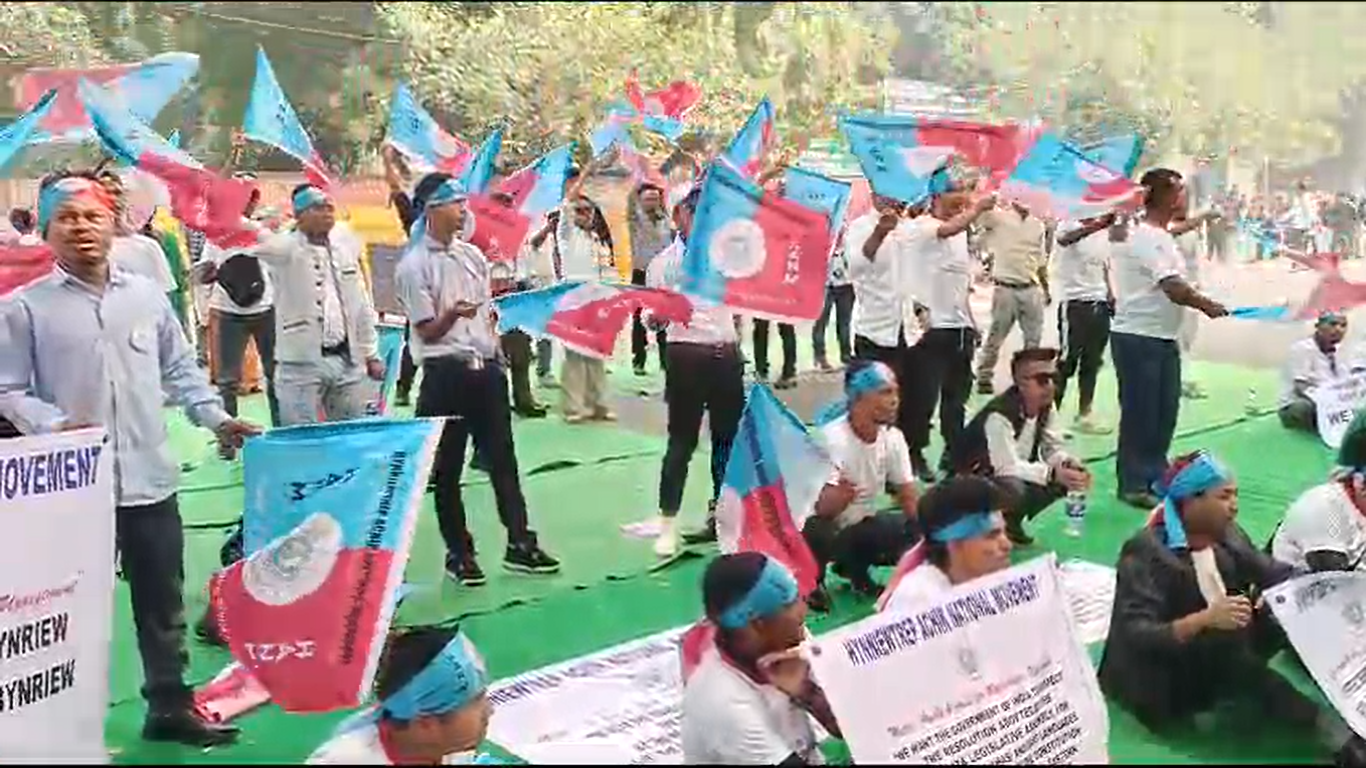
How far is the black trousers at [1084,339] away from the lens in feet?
22.7

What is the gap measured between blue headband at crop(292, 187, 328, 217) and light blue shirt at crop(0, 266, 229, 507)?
1.32 meters

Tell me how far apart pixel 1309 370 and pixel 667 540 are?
12.8 ft

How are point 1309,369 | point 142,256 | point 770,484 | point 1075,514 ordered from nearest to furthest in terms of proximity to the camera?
point 770,484 < point 142,256 < point 1075,514 < point 1309,369

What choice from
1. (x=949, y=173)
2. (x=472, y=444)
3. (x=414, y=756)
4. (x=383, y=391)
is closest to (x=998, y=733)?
(x=414, y=756)

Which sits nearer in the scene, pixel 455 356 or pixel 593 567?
pixel 455 356

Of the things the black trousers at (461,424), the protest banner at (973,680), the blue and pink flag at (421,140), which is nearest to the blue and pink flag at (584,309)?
the black trousers at (461,424)

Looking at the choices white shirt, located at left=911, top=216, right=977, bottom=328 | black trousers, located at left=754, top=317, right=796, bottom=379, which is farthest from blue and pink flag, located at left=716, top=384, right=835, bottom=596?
black trousers, located at left=754, top=317, right=796, bottom=379

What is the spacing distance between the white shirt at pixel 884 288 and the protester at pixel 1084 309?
1.03 m

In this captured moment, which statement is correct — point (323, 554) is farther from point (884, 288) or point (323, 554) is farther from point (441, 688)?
point (884, 288)

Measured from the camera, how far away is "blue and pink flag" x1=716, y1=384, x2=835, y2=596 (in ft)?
12.7

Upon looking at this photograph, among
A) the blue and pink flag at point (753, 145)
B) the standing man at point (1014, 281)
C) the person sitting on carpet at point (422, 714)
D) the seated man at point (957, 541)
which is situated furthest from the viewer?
the standing man at point (1014, 281)

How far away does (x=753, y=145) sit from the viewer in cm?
562

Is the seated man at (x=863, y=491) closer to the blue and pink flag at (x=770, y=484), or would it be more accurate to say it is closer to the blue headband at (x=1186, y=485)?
the blue and pink flag at (x=770, y=484)

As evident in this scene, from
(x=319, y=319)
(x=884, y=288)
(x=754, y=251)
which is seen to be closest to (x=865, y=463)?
(x=754, y=251)
